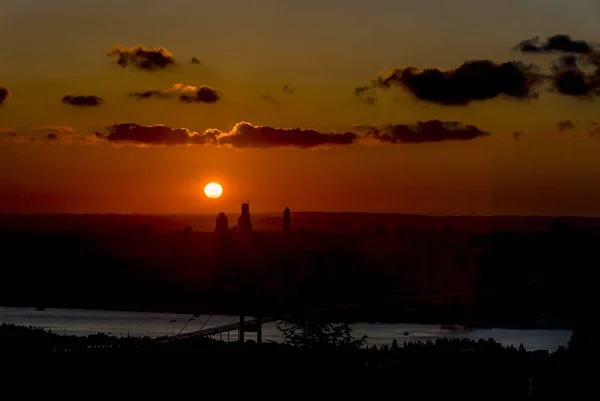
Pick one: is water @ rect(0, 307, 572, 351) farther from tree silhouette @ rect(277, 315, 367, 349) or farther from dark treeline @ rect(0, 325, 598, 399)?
tree silhouette @ rect(277, 315, 367, 349)

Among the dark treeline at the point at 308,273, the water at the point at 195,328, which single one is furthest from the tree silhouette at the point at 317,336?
the dark treeline at the point at 308,273

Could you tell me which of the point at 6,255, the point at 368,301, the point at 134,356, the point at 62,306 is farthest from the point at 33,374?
the point at 6,255

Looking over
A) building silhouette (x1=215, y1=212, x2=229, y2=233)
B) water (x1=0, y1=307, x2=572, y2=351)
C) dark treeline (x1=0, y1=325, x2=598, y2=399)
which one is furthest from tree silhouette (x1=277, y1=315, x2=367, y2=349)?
building silhouette (x1=215, y1=212, x2=229, y2=233)

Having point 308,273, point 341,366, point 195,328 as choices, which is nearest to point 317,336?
point 341,366

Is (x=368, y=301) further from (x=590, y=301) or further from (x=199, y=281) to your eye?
(x=590, y=301)

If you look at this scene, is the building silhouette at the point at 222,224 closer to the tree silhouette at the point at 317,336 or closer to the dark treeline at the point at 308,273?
the dark treeline at the point at 308,273
